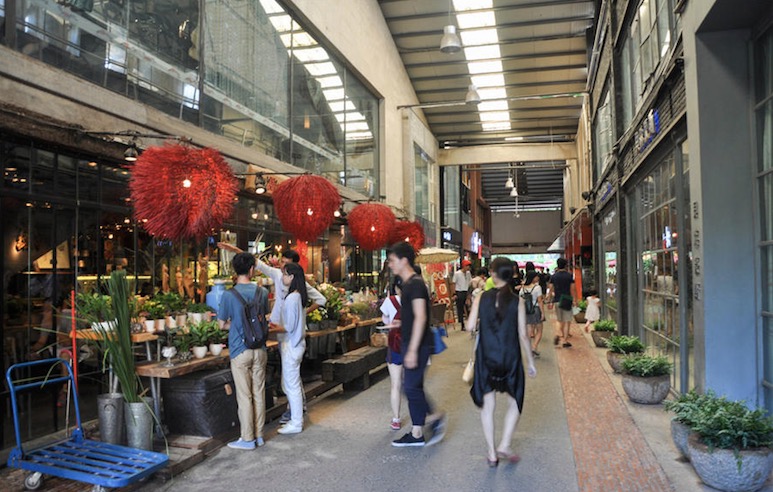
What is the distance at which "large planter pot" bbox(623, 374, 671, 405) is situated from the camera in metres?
7.07

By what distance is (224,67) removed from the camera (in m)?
9.75

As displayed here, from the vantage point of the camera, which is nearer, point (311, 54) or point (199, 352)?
point (199, 352)

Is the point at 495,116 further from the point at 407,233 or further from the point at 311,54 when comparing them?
the point at 311,54

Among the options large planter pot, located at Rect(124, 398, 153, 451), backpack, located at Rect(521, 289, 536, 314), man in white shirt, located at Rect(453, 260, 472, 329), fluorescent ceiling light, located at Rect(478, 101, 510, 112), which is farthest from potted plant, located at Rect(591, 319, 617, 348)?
fluorescent ceiling light, located at Rect(478, 101, 510, 112)

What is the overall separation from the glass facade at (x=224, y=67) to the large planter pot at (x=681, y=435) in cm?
672

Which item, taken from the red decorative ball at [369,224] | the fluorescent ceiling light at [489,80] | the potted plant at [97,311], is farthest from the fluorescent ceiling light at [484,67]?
the potted plant at [97,311]

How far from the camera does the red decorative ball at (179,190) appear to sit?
18.4 feet

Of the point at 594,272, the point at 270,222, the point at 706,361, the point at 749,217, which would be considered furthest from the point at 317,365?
the point at 594,272

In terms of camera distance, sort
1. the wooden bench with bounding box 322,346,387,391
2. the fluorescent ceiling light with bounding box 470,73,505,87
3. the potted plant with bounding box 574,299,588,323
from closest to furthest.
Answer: the wooden bench with bounding box 322,346,387,391 < the potted plant with bounding box 574,299,588,323 < the fluorescent ceiling light with bounding box 470,73,505,87

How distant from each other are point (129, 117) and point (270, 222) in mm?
4376

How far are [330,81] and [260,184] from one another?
702cm

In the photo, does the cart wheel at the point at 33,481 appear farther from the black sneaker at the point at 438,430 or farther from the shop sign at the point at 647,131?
the shop sign at the point at 647,131

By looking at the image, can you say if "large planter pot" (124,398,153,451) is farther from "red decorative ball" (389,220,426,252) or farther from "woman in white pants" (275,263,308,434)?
"red decorative ball" (389,220,426,252)

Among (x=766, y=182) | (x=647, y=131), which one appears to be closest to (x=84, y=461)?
(x=766, y=182)
